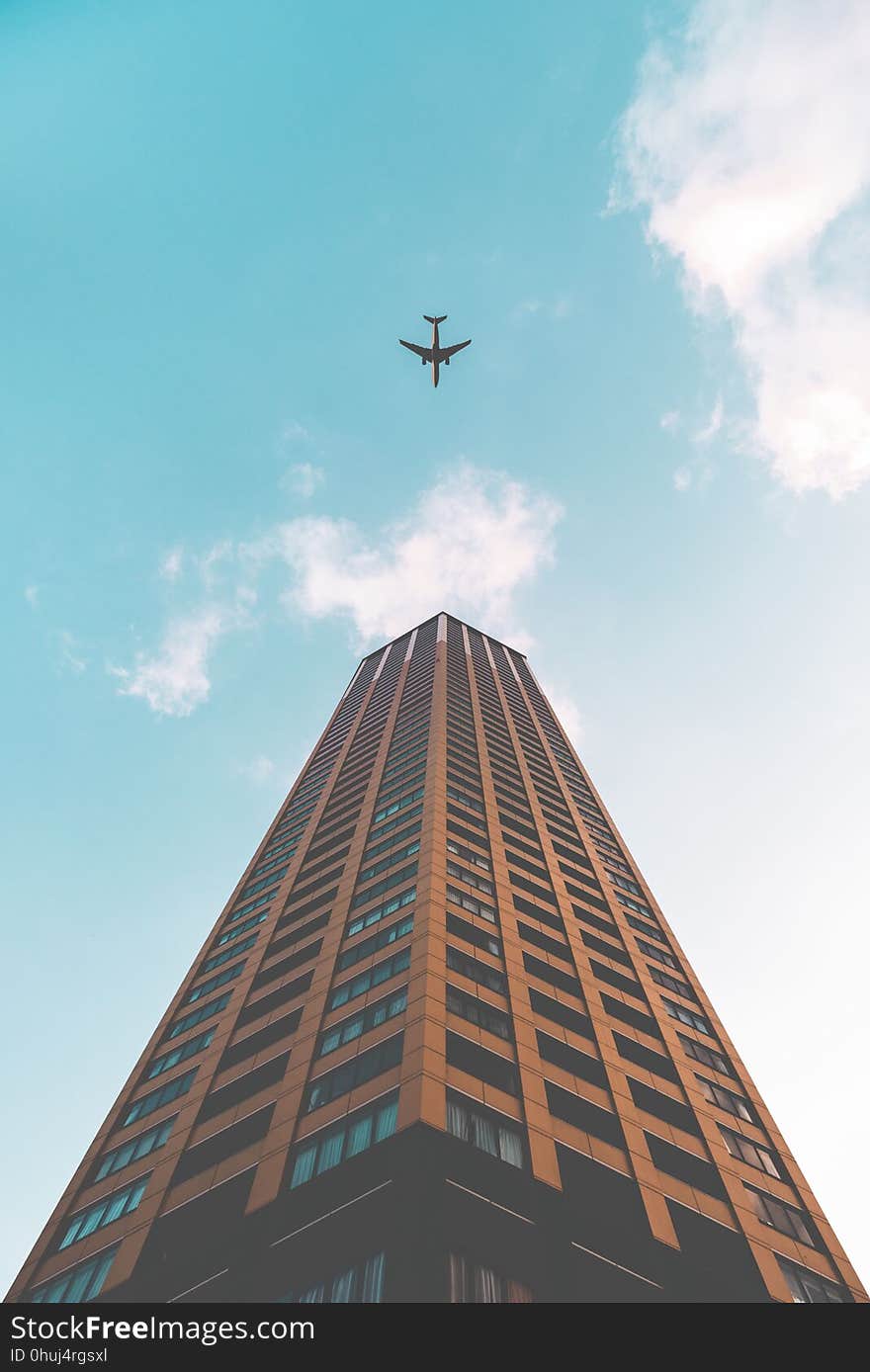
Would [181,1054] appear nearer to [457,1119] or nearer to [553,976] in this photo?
[553,976]

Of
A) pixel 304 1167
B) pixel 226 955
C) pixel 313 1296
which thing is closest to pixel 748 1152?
pixel 304 1167

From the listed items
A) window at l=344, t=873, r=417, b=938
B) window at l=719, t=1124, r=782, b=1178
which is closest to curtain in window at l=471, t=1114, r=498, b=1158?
window at l=719, t=1124, r=782, b=1178

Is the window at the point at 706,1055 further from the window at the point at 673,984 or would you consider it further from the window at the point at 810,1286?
the window at the point at 810,1286

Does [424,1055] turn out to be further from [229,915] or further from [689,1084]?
[229,915]

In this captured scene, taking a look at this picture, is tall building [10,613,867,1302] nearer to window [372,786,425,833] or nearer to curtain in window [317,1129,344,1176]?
curtain in window [317,1129,344,1176]

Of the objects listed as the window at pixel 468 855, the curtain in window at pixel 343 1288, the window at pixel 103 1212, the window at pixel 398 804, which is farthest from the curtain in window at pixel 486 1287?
the window at pixel 398 804
